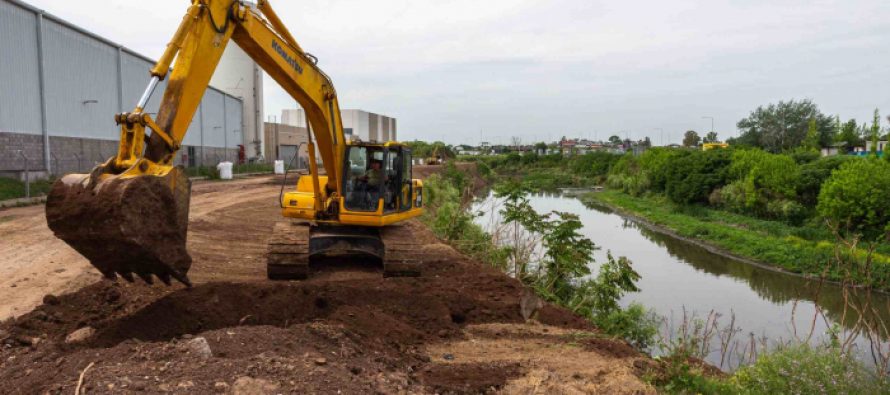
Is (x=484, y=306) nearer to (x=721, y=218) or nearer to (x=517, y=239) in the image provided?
(x=517, y=239)

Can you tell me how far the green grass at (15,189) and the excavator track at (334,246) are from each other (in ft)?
41.8

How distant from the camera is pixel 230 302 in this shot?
22.8 feet

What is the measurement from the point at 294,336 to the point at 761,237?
24.5m

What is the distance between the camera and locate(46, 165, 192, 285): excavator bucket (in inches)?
204

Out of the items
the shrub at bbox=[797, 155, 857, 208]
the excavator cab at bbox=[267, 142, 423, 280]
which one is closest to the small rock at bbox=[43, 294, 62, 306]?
the excavator cab at bbox=[267, 142, 423, 280]

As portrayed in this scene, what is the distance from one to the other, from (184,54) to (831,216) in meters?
24.7

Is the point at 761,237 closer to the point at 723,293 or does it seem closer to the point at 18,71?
the point at 723,293

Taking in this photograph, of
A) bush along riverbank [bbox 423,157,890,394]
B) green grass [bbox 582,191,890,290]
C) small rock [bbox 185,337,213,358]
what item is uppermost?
small rock [bbox 185,337,213,358]

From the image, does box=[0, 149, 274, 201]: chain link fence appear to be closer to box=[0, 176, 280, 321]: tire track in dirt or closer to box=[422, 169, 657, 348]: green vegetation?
box=[0, 176, 280, 321]: tire track in dirt

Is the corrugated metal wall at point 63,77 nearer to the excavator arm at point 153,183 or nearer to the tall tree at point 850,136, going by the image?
the excavator arm at point 153,183

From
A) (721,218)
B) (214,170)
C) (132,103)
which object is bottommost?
(721,218)

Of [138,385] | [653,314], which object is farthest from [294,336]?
[653,314]

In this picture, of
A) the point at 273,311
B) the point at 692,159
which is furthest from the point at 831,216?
the point at 273,311

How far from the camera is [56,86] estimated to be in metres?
21.9
